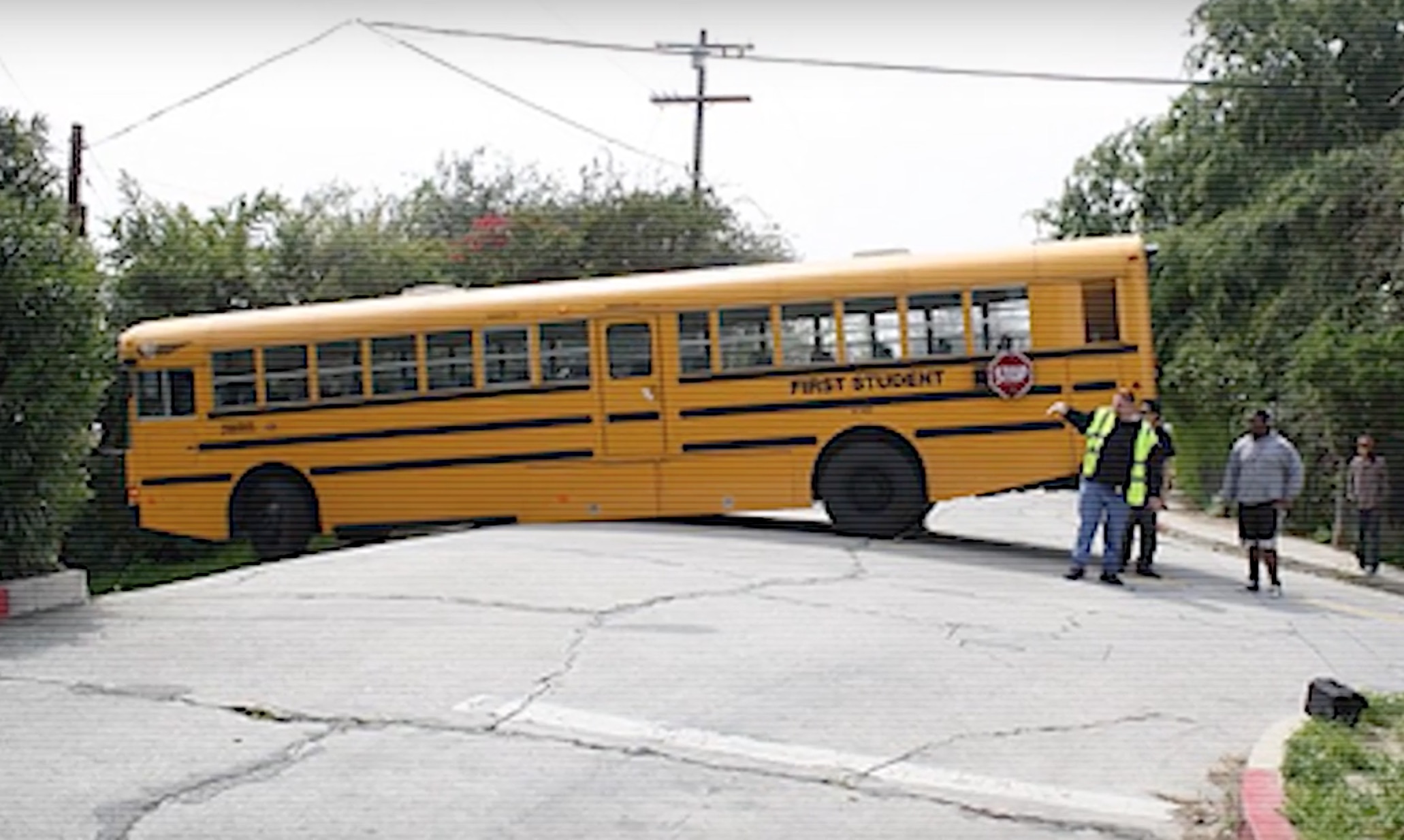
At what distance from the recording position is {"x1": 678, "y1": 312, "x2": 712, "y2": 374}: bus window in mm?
11836

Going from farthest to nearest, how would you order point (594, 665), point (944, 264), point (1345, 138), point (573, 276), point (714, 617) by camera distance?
1. point (573, 276)
2. point (1345, 138)
3. point (944, 264)
4. point (714, 617)
5. point (594, 665)

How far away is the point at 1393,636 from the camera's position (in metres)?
8.56

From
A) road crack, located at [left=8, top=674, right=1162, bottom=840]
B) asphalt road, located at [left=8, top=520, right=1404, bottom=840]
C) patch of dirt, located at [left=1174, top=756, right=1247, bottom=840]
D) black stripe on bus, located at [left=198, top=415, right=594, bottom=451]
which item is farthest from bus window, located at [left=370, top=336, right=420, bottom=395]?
patch of dirt, located at [left=1174, top=756, right=1247, bottom=840]

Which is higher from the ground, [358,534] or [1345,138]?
[1345,138]

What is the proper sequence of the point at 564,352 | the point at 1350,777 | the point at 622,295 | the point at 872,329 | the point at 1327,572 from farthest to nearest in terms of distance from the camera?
the point at 1327,572 < the point at 564,352 < the point at 622,295 < the point at 872,329 < the point at 1350,777

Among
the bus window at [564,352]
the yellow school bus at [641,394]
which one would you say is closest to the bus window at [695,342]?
A: the yellow school bus at [641,394]

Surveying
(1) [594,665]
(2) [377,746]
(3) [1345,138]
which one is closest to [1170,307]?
(3) [1345,138]

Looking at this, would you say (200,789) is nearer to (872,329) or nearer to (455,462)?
(872,329)

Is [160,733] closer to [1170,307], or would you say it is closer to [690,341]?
[690,341]

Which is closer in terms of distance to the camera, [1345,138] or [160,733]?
[160,733]

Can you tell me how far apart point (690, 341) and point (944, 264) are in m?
1.82

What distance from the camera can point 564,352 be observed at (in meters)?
12.2

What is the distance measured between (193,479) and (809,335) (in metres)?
4.74

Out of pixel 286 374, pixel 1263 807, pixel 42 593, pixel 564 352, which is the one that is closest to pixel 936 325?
pixel 564 352
